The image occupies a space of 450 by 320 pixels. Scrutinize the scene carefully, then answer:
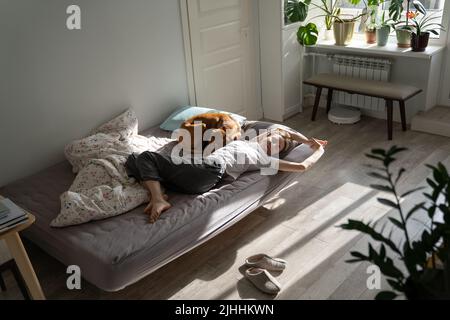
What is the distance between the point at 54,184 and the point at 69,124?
0.50m

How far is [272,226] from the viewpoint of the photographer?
9.75 ft

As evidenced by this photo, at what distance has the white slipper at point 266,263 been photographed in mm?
2566

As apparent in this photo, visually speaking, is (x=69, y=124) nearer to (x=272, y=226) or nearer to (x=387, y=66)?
(x=272, y=226)

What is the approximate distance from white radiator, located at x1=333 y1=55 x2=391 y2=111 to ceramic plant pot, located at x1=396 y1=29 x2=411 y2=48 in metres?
0.19

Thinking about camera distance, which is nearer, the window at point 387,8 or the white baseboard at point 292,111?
the window at point 387,8

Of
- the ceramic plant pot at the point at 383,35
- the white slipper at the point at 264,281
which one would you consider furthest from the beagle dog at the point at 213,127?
the ceramic plant pot at the point at 383,35

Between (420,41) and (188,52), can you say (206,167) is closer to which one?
(188,52)

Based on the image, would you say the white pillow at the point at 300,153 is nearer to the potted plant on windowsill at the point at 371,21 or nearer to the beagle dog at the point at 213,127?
the beagle dog at the point at 213,127

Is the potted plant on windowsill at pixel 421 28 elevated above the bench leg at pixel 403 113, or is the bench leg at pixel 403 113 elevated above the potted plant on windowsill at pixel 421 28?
the potted plant on windowsill at pixel 421 28

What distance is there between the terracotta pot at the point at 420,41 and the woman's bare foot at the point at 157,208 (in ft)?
8.80

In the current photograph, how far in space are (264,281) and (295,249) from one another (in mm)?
377

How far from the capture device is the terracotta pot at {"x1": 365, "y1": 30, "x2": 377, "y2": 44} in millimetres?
4340
